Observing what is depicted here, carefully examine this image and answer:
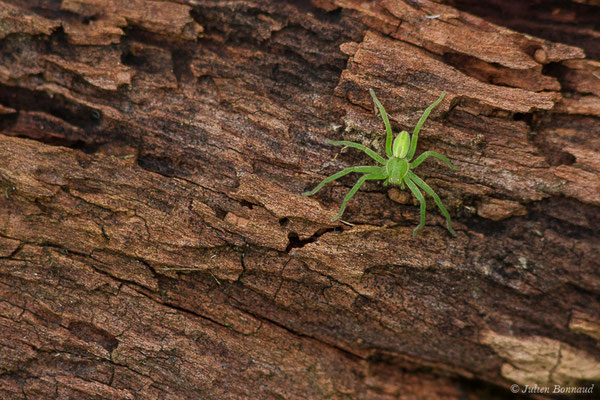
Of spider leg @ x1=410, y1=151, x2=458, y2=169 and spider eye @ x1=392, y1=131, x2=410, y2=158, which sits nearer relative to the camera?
spider eye @ x1=392, y1=131, x2=410, y2=158

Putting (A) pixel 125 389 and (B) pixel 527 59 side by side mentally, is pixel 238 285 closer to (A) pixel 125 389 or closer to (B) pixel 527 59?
(A) pixel 125 389

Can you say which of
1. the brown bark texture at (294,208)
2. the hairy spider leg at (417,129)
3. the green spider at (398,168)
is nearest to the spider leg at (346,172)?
the green spider at (398,168)

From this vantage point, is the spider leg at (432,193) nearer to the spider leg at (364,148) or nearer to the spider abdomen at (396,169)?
the spider abdomen at (396,169)

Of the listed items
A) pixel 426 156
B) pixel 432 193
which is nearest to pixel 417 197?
pixel 432 193

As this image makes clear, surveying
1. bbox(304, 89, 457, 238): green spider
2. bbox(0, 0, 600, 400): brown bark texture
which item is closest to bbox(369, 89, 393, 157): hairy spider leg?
bbox(304, 89, 457, 238): green spider

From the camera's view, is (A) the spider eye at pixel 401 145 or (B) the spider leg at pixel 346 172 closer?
(A) the spider eye at pixel 401 145

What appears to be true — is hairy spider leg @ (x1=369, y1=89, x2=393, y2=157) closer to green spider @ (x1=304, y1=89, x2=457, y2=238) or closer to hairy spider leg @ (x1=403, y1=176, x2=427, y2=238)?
green spider @ (x1=304, y1=89, x2=457, y2=238)

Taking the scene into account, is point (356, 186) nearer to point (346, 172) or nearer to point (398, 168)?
point (346, 172)
